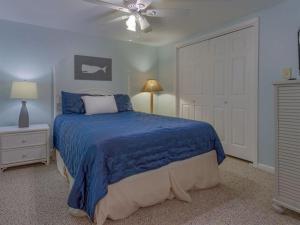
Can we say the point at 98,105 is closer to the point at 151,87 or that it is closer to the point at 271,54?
the point at 151,87

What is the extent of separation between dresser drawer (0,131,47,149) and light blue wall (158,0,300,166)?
121 inches

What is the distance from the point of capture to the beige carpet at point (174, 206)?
63.5 inches

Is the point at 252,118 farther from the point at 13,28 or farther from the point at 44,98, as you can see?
the point at 13,28

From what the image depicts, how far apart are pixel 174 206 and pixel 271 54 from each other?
225 centimetres

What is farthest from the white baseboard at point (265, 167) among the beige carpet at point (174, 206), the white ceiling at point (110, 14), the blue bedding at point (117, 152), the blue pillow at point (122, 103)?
the blue pillow at point (122, 103)

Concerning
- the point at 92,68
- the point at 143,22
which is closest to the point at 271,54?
the point at 143,22

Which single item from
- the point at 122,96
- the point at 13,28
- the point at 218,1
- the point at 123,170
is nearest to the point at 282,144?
the point at 123,170

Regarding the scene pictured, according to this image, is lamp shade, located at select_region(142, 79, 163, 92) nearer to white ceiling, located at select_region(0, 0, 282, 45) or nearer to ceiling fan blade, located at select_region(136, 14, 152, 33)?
white ceiling, located at select_region(0, 0, 282, 45)

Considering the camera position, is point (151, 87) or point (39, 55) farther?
point (151, 87)

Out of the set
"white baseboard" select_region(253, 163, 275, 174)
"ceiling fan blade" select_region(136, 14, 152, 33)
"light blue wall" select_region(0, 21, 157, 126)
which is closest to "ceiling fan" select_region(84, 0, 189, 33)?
"ceiling fan blade" select_region(136, 14, 152, 33)

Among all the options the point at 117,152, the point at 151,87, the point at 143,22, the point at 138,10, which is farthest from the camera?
the point at 151,87

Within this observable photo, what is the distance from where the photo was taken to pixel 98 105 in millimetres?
3242

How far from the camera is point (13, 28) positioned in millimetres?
3100

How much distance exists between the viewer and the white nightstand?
267 cm
